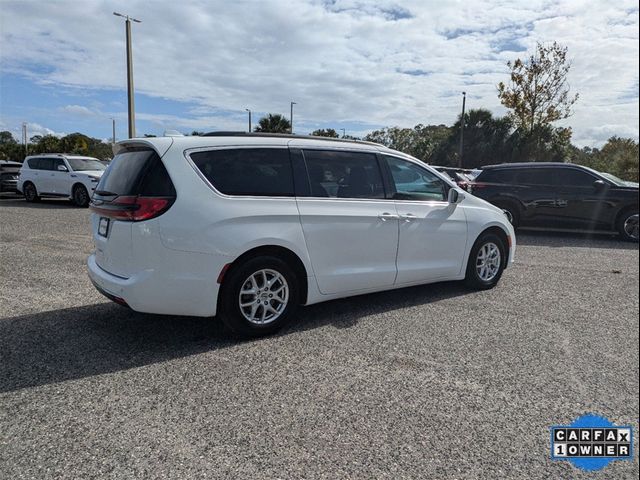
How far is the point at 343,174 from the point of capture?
4.60 m

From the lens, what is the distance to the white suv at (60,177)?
1519cm

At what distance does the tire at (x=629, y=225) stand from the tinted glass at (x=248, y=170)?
A: 357 inches

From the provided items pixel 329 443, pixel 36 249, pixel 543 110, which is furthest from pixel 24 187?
pixel 543 110

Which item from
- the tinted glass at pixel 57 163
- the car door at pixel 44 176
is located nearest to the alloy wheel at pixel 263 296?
the tinted glass at pixel 57 163

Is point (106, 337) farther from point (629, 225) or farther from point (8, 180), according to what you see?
point (8, 180)

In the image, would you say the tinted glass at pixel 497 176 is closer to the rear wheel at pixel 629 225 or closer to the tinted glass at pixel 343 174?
the rear wheel at pixel 629 225

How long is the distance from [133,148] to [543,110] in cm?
2828

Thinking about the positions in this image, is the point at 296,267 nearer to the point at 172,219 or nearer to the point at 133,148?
the point at 172,219

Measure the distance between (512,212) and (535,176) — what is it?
38.0 inches

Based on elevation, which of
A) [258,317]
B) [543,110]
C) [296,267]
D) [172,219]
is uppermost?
[543,110]

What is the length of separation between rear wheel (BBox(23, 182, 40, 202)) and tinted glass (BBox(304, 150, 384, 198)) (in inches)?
605

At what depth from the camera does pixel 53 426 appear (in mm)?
2717

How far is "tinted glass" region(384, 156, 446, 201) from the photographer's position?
16.2ft

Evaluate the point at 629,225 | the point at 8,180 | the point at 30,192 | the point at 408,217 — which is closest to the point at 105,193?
A: the point at 408,217
